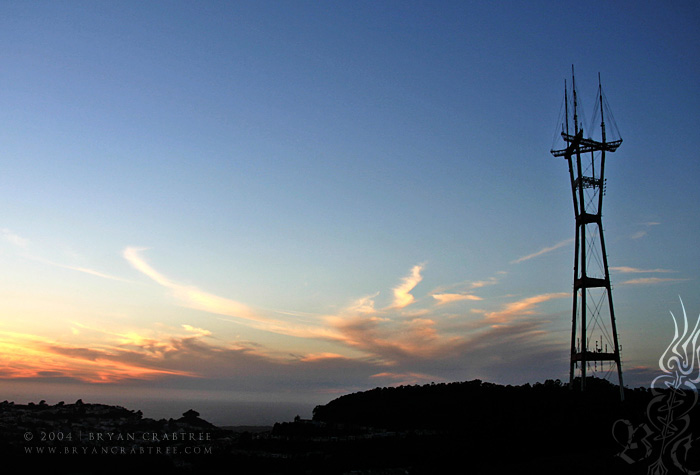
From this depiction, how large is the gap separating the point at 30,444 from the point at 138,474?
65.6 feet

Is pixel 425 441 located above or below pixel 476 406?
below

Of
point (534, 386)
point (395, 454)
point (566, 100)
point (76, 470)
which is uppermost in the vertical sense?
point (566, 100)

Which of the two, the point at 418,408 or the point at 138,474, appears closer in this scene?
the point at 138,474

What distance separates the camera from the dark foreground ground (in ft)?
139

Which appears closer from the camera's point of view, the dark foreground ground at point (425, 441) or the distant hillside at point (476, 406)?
the dark foreground ground at point (425, 441)

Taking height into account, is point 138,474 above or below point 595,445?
below

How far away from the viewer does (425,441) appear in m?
51.1

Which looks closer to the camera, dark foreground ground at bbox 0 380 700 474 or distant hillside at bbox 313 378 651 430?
dark foreground ground at bbox 0 380 700 474

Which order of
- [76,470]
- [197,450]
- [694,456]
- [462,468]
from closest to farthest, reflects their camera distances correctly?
1. [694,456]
2. [462,468]
3. [76,470]
4. [197,450]

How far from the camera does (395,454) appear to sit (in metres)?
47.2

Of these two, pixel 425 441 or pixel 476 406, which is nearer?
pixel 425 441

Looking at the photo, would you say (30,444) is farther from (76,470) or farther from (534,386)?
(534,386)

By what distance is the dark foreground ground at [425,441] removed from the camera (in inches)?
1667

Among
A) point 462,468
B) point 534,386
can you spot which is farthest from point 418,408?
point 462,468
